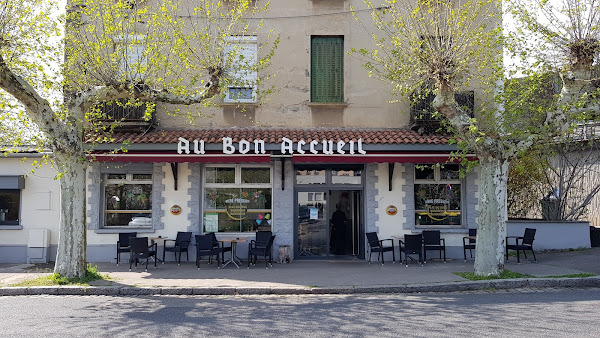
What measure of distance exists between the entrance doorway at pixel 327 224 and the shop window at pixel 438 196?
70.0 inches

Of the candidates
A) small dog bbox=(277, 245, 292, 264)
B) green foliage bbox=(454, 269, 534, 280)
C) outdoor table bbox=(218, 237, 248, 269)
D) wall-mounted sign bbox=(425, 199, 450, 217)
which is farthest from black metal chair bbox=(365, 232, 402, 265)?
outdoor table bbox=(218, 237, 248, 269)

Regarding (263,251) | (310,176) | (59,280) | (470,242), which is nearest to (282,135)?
(310,176)

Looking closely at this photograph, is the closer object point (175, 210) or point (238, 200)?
point (175, 210)

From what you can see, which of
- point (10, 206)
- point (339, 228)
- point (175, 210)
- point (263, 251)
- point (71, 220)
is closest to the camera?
point (71, 220)

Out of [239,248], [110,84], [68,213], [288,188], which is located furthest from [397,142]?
[68,213]

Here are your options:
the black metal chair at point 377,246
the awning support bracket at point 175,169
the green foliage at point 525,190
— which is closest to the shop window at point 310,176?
the black metal chair at point 377,246

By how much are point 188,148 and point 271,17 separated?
500 cm

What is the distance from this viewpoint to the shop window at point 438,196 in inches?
519

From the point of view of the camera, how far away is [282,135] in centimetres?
1218

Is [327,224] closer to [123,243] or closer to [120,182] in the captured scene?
[123,243]

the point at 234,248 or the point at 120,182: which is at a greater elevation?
the point at 120,182

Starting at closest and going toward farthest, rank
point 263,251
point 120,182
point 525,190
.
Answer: point 263,251 < point 120,182 < point 525,190

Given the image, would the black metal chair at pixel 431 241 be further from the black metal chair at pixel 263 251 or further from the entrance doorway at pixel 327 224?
the black metal chair at pixel 263 251

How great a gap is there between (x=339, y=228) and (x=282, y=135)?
11.2ft
